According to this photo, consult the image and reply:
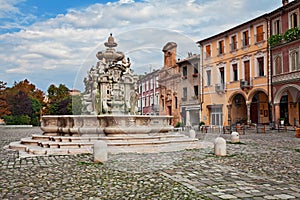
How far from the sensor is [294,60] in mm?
28188

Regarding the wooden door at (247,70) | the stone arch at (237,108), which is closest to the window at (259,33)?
the wooden door at (247,70)

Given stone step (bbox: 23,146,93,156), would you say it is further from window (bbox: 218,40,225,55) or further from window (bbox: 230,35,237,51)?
window (bbox: 218,40,225,55)

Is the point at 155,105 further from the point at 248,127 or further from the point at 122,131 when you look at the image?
the point at 248,127

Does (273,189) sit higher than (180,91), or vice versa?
(180,91)

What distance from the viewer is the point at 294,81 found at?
1103 inches

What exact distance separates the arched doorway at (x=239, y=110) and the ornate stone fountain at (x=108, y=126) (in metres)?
19.9

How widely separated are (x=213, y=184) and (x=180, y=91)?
644 centimetres

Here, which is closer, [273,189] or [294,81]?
[273,189]

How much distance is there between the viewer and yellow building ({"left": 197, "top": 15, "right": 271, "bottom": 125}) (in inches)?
1254

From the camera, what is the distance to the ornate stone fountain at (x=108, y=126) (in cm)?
1238

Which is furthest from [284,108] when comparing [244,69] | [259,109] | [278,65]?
[244,69]

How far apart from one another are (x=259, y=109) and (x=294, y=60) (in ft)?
22.8

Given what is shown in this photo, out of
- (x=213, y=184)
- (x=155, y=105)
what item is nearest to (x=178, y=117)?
(x=155, y=105)

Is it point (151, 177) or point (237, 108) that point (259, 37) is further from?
point (151, 177)
